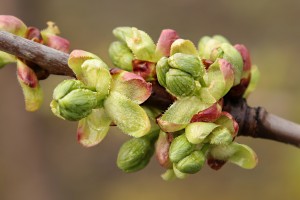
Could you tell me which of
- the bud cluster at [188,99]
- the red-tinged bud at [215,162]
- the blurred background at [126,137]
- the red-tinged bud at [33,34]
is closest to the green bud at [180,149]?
the bud cluster at [188,99]

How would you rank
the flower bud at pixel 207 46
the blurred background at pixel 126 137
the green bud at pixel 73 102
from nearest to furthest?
the green bud at pixel 73 102 → the flower bud at pixel 207 46 → the blurred background at pixel 126 137

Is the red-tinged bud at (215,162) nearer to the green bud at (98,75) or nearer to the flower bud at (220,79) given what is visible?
the flower bud at (220,79)

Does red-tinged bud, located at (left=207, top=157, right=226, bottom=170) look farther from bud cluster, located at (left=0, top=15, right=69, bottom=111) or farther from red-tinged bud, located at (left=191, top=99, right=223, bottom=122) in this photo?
bud cluster, located at (left=0, top=15, right=69, bottom=111)

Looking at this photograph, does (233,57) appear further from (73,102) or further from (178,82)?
(73,102)

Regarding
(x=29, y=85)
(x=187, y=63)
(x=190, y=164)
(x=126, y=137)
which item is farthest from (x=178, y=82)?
(x=126, y=137)

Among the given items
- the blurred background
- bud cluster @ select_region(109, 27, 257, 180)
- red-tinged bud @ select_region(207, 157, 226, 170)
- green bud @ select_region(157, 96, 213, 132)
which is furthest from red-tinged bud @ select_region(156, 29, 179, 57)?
the blurred background
